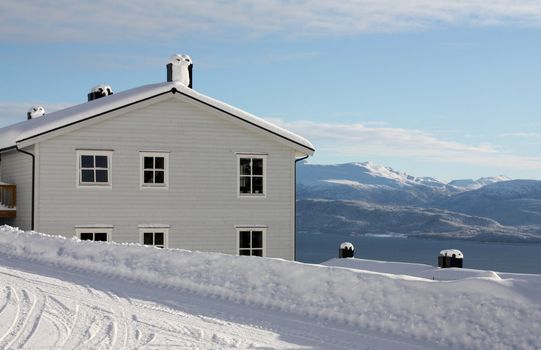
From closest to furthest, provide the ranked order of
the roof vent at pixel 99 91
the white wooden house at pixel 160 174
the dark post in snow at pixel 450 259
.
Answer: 1. the dark post in snow at pixel 450 259
2. the white wooden house at pixel 160 174
3. the roof vent at pixel 99 91

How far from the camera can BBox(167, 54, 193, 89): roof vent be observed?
2973 centimetres

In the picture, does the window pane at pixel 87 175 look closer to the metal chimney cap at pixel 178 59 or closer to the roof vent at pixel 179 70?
the roof vent at pixel 179 70

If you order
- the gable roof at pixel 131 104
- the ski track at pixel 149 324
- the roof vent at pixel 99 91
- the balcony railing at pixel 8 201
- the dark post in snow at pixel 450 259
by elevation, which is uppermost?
the roof vent at pixel 99 91

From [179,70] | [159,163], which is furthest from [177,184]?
[179,70]

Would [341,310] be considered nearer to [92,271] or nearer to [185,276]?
[185,276]

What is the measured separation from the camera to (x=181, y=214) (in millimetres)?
28234

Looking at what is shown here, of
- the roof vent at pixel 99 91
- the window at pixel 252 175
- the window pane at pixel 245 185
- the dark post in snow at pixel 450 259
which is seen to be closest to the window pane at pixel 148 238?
the window at pixel 252 175

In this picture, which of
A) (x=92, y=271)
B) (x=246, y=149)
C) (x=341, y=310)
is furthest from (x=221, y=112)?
(x=341, y=310)

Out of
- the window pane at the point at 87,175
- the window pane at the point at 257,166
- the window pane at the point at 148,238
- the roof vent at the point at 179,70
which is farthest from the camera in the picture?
the roof vent at the point at 179,70

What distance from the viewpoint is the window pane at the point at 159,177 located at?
92.0ft

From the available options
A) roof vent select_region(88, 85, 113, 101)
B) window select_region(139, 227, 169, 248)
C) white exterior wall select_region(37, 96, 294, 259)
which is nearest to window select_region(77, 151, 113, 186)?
white exterior wall select_region(37, 96, 294, 259)

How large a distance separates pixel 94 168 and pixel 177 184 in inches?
124

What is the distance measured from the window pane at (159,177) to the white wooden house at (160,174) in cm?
4

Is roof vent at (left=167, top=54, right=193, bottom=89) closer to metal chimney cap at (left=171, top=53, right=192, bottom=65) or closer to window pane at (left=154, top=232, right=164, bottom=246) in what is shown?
metal chimney cap at (left=171, top=53, right=192, bottom=65)
